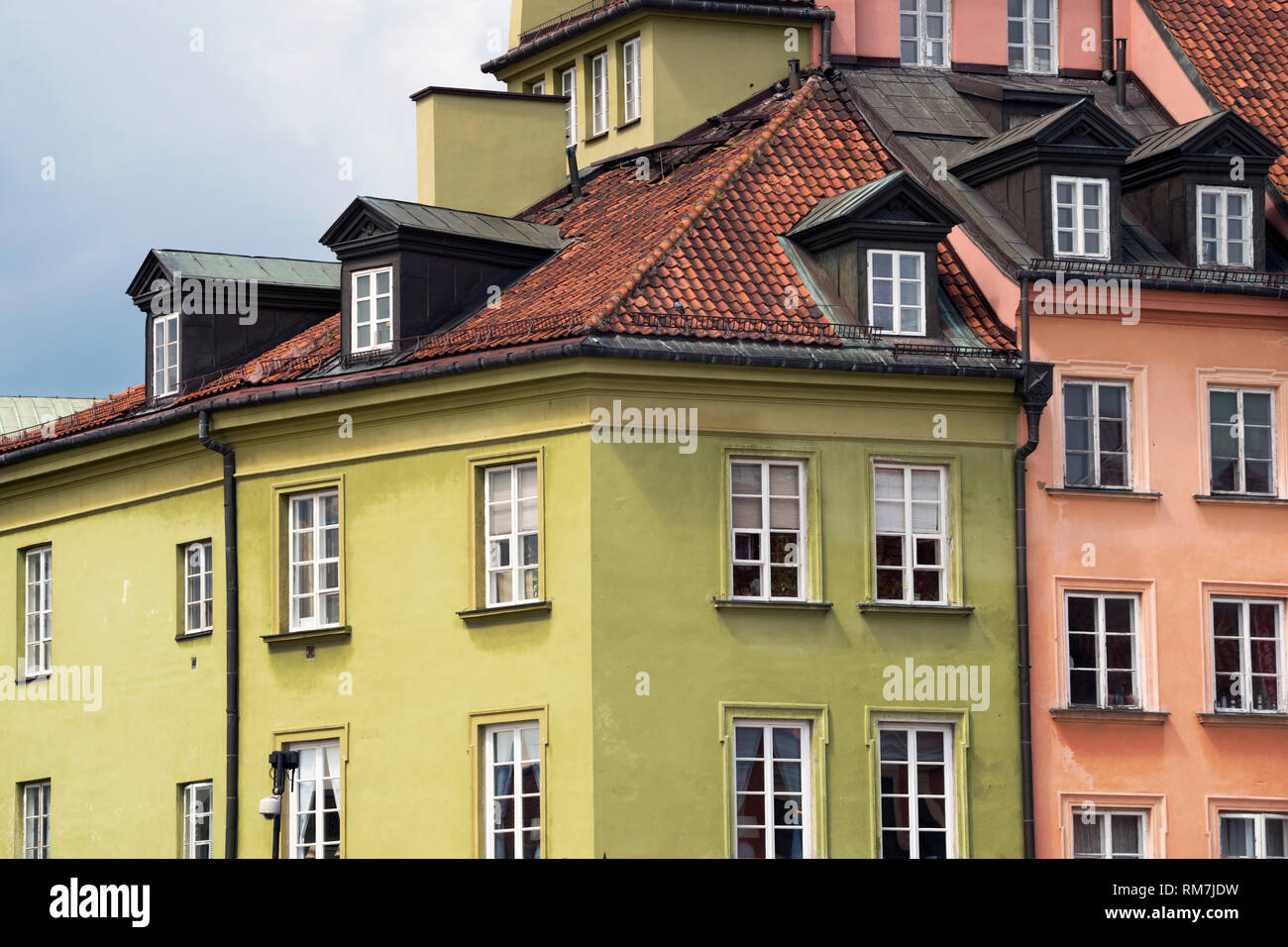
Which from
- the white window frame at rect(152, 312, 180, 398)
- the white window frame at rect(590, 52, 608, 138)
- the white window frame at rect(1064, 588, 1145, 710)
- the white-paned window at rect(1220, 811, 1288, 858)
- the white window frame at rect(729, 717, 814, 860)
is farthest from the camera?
the white window frame at rect(590, 52, 608, 138)

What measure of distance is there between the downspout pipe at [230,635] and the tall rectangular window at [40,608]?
521 centimetres

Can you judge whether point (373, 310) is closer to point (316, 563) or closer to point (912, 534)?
point (316, 563)

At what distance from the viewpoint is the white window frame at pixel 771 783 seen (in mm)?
33219

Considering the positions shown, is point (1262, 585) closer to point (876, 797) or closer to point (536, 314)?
point (876, 797)

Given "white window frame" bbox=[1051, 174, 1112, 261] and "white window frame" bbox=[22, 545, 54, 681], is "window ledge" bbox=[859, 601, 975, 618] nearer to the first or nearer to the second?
"white window frame" bbox=[1051, 174, 1112, 261]

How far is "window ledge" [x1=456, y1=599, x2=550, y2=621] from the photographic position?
33594 mm

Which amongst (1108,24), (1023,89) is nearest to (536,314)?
(1023,89)

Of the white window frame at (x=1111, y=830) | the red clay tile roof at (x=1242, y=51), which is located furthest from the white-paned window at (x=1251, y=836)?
the red clay tile roof at (x=1242, y=51)

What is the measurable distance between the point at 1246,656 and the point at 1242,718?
0.99 meters

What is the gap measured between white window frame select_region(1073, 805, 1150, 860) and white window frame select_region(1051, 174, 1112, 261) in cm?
800

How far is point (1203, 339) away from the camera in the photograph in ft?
120

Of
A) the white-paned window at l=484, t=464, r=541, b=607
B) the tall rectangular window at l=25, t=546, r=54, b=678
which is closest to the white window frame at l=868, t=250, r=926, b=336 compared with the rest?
the white-paned window at l=484, t=464, r=541, b=607

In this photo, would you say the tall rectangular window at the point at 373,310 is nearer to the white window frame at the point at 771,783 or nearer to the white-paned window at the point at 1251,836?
the white window frame at the point at 771,783

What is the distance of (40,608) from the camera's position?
136 feet
